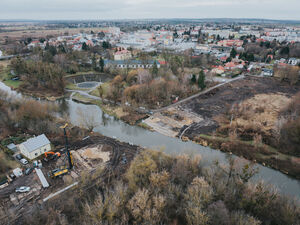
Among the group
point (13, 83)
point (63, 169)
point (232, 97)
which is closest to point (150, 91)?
point (232, 97)

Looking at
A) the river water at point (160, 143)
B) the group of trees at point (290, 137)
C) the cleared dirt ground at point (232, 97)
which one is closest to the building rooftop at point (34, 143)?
the river water at point (160, 143)

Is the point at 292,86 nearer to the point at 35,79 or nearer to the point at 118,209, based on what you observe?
the point at 118,209

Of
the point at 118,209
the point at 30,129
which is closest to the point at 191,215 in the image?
the point at 118,209

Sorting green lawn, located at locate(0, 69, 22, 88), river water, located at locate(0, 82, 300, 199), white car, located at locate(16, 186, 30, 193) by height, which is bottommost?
river water, located at locate(0, 82, 300, 199)

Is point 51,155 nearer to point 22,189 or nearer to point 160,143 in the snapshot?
point 22,189

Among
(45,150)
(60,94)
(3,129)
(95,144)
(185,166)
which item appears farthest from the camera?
(60,94)

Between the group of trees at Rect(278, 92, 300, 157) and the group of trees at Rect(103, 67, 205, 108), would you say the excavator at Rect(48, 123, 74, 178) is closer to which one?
the group of trees at Rect(103, 67, 205, 108)

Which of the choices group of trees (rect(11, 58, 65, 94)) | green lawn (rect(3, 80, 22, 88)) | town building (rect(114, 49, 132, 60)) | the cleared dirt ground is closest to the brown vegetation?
the cleared dirt ground
